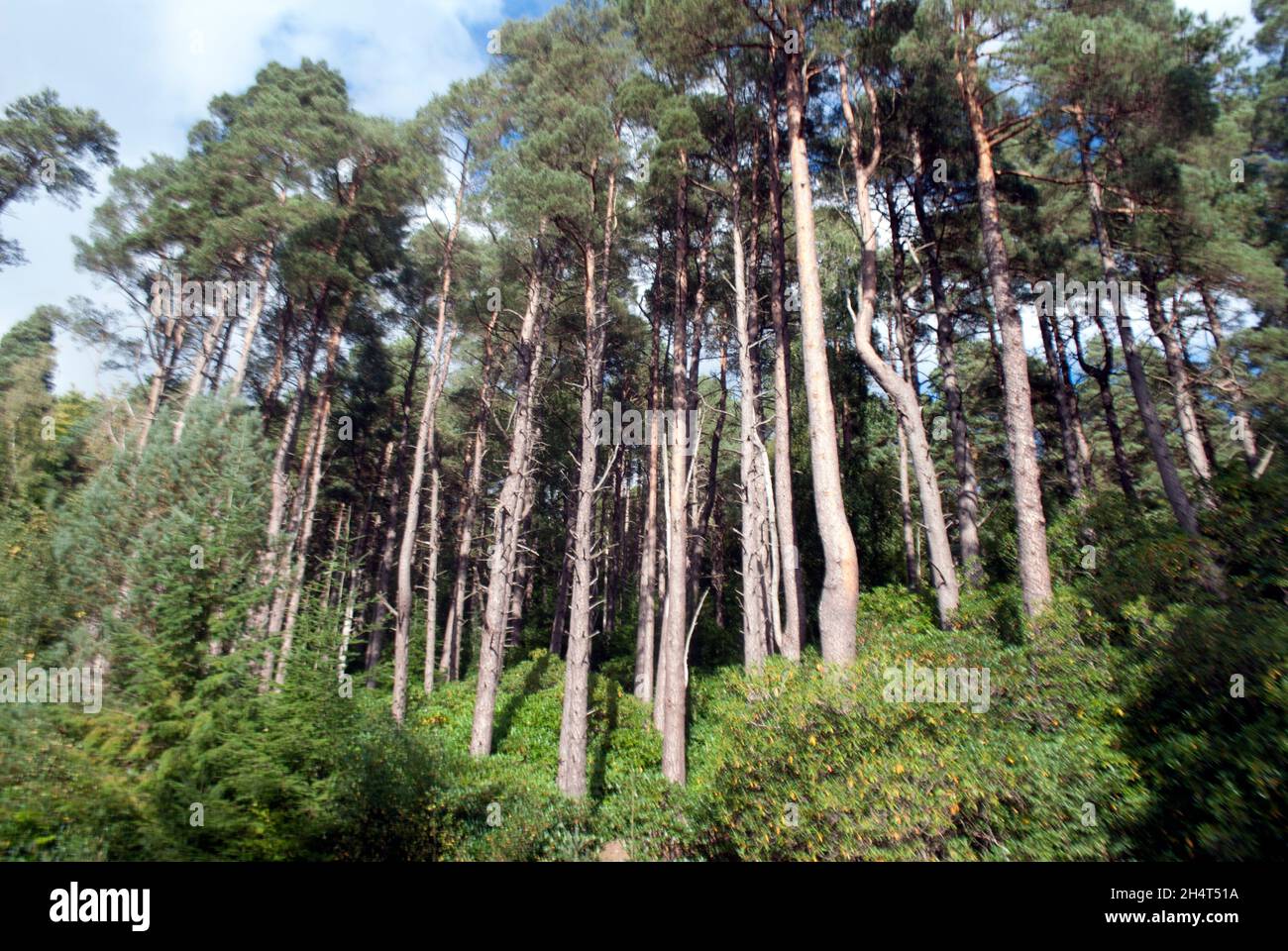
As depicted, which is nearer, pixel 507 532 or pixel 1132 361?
pixel 1132 361

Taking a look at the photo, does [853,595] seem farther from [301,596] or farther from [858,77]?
[858,77]

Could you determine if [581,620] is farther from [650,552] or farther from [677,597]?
[650,552]

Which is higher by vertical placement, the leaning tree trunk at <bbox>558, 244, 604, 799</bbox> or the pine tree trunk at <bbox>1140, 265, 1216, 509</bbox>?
the pine tree trunk at <bbox>1140, 265, 1216, 509</bbox>

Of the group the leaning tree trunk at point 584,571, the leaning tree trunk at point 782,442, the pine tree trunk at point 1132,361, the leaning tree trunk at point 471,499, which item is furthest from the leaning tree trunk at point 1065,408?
the leaning tree trunk at point 471,499

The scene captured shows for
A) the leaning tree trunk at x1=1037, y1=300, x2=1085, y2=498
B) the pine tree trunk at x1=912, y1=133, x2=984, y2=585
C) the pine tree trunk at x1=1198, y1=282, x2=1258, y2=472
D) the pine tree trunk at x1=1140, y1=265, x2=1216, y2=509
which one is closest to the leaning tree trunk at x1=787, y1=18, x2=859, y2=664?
the pine tree trunk at x1=912, y1=133, x2=984, y2=585

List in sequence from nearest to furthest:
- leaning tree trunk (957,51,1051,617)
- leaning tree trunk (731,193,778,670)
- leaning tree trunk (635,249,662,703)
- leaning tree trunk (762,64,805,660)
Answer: leaning tree trunk (957,51,1051,617), leaning tree trunk (731,193,778,670), leaning tree trunk (762,64,805,660), leaning tree trunk (635,249,662,703)

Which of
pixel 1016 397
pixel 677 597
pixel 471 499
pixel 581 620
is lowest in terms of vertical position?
pixel 581 620

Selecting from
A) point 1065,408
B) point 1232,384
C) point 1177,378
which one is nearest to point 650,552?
point 1065,408

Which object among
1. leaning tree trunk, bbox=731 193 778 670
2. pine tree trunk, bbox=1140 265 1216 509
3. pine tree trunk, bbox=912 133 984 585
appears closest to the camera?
leaning tree trunk, bbox=731 193 778 670

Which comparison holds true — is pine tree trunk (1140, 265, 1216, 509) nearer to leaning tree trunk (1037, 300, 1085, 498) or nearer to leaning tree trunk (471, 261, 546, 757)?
leaning tree trunk (1037, 300, 1085, 498)

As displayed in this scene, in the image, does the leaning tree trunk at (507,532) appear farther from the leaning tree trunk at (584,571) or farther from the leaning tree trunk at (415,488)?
the leaning tree trunk at (415,488)

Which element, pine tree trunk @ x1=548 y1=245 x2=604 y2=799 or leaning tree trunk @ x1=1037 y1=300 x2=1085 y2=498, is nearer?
pine tree trunk @ x1=548 y1=245 x2=604 y2=799

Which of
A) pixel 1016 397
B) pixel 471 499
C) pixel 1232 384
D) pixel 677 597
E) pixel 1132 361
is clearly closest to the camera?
pixel 1016 397

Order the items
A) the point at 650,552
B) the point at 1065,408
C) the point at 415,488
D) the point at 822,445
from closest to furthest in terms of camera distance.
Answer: the point at 822,445 < the point at 415,488 < the point at 650,552 < the point at 1065,408
